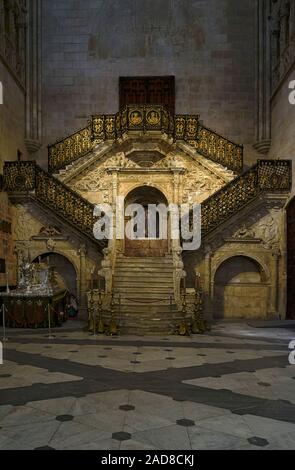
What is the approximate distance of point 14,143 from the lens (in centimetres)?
1647

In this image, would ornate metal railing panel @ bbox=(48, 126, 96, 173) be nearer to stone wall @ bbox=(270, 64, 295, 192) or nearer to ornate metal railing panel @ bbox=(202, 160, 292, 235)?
ornate metal railing panel @ bbox=(202, 160, 292, 235)

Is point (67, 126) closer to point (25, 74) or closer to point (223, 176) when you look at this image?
point (25, 74)

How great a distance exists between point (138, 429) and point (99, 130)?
1395cm

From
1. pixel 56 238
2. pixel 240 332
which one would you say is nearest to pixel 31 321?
pixel 56 238

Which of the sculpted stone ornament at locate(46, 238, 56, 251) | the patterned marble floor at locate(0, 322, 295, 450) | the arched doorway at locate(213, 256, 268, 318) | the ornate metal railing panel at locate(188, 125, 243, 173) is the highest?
the ornate metal railing panel at locate(188, 125, 243, 173)

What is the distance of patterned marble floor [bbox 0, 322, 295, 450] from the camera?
4449 mm

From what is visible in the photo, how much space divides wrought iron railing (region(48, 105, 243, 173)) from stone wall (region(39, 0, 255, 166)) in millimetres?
1654

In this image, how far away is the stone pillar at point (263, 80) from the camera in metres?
17.8

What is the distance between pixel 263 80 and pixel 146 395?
1521 centimetres

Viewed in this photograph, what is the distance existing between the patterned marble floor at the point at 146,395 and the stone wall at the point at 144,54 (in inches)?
461

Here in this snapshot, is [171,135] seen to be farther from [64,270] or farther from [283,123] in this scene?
[64,270]

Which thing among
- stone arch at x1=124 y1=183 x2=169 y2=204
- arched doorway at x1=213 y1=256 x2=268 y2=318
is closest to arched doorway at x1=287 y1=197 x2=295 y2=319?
arched doorway at x1=213 y1=256 x2=268 y2=318

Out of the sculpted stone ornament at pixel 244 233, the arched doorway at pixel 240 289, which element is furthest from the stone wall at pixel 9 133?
the sculpted stone ornament at pixel 244 233

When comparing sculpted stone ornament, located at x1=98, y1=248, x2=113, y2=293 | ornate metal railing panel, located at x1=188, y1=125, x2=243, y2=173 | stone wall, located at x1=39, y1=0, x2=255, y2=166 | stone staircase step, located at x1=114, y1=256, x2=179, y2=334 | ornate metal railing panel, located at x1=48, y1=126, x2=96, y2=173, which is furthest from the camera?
stone wall, located at x1=39, y1=0, x2=255, y2=166
